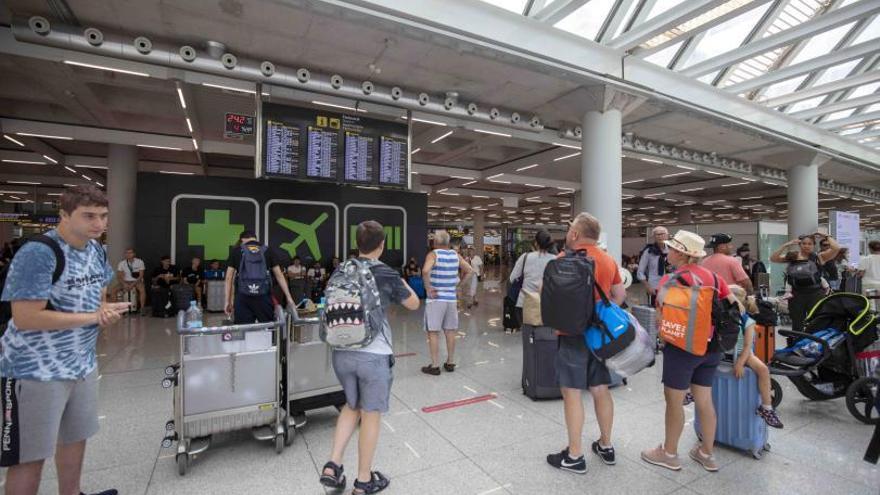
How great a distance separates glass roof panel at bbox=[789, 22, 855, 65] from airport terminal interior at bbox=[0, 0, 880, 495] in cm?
4

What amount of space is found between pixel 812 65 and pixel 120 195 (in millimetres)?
14355

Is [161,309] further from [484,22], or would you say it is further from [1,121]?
[484,22]

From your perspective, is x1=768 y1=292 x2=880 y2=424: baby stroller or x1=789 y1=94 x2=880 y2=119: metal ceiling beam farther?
x1=789 y1=94 x2=880 y2=119: metal ceiling beam

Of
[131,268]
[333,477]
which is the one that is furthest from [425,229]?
[333,477]

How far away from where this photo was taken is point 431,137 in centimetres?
980

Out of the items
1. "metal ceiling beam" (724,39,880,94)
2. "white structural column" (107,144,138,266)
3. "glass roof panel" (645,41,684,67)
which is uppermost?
"glass roof panel" (645,41,684,67)

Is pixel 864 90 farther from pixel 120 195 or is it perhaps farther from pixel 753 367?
pixel 120 195

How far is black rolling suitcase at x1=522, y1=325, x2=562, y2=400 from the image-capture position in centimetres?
378

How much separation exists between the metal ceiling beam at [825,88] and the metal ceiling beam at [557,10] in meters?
5.30

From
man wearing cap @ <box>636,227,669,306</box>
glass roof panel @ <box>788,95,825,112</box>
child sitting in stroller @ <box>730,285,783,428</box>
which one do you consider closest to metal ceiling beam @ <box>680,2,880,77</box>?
man wearing cap @ <box>636,227,669,306</box>

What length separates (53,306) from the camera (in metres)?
1.83

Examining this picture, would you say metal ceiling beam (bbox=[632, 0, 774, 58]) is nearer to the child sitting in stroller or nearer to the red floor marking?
the child sitting in stroller

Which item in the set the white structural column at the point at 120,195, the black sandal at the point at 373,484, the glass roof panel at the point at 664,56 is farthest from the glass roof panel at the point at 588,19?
the white structural column at the point at 120,195

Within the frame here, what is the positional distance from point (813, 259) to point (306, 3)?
688cm
